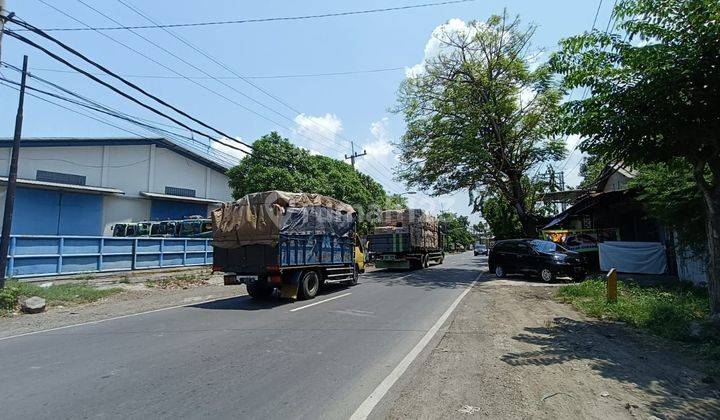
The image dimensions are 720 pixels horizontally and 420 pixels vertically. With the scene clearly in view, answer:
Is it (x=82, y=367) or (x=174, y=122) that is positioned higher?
(x=174, y=122)

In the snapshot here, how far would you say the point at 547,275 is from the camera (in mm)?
17922

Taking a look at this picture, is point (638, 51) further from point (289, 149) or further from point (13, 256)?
point (289, 149)

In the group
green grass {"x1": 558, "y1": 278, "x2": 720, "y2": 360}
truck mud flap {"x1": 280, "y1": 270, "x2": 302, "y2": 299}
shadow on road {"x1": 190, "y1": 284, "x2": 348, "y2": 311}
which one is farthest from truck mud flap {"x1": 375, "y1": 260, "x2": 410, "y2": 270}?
truck mud flap {"x1": 280, "y1": 270, "x2": 302, "y2": 299}

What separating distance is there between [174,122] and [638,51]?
493 inches

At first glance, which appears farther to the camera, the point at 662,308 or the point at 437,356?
the point at 662,308

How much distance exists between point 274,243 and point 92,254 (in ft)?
30.3

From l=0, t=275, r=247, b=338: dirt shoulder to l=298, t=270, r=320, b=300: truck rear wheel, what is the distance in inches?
126

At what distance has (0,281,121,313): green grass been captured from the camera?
11.7 metres

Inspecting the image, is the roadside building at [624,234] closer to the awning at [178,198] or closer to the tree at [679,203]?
the tree at [679,203]

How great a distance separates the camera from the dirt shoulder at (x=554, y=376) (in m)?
4.47

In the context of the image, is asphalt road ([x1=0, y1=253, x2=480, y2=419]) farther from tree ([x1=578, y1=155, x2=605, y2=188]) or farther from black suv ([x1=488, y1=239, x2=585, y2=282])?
black suv ([x1=488, y1=239, x2=585, y2=282])

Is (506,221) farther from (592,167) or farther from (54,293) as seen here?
(54,293)

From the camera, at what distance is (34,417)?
4301mm

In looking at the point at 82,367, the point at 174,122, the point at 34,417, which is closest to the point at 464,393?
the point at 34,417
